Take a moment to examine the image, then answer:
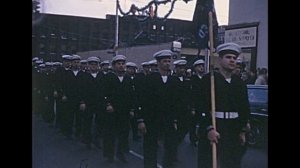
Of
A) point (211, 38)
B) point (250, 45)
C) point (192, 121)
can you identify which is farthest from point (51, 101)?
point (250, 45)

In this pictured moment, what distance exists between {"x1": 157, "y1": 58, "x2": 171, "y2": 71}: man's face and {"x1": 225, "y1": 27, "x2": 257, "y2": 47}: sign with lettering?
428mm

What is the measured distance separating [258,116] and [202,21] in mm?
771

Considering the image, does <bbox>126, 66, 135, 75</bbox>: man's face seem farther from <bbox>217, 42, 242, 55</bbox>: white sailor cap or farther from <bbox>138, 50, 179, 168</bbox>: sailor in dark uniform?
<bbox>217, 42, 242, 55</bbox>: white sailor cap

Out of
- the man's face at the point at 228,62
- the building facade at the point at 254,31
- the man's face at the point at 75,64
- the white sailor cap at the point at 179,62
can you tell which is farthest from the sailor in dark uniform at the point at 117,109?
the building facade at the point at 254,31

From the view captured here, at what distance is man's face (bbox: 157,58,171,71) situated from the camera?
3010mm

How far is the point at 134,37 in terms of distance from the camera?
3.08 metres

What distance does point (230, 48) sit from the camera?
293cm

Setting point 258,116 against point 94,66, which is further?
point 94,66

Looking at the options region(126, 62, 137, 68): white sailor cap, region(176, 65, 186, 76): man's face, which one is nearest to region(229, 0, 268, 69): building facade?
region(176, 65, 186, 76): man's face

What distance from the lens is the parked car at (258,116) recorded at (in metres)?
2.90

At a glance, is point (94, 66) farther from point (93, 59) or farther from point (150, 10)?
point (150, 10)

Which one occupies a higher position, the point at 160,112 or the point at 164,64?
the point at 164,64

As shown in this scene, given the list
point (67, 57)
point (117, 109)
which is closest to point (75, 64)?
point (67, 57)

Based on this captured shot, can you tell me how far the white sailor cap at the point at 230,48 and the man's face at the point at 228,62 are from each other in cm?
3
